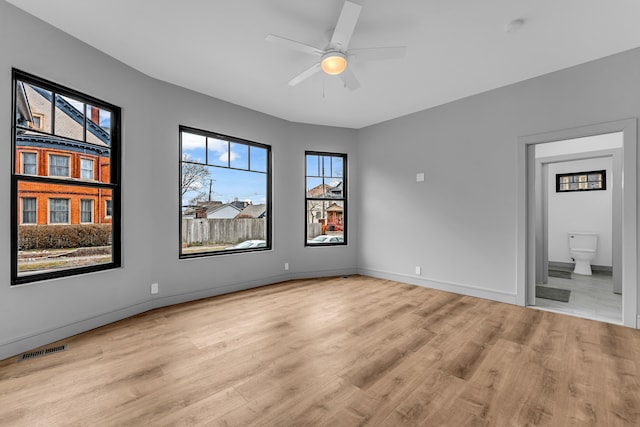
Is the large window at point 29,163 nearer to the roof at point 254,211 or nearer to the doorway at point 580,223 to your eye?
the roof at point 254,211

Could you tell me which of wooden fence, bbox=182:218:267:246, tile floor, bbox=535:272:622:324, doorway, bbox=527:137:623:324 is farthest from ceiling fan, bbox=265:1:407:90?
tile floor, bbox=535:272:622:324

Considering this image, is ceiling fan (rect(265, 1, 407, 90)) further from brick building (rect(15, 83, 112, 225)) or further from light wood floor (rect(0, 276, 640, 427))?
light wood floor (rect(0, 276, 640, 427))

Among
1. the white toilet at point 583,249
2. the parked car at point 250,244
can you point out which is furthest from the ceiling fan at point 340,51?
the white toilet at point 583,249

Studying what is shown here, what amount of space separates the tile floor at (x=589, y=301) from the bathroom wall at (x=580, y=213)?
100 cm

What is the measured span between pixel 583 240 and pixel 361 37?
6277mm

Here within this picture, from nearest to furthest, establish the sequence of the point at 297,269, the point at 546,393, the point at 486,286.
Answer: the point at 546,393 < the point at 486,286 < the point at 297,269

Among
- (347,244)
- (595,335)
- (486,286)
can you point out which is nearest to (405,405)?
(595,335)

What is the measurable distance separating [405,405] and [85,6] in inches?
154

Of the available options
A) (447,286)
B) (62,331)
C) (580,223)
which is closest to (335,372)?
(62,331)

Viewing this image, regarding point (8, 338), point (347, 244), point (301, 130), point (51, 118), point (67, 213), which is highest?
point (301, 130)

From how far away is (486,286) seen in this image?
3980 mm

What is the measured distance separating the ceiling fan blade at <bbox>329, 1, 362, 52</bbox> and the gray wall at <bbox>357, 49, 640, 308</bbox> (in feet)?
8.60

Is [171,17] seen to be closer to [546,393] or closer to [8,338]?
[8,338]

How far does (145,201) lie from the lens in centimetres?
346
